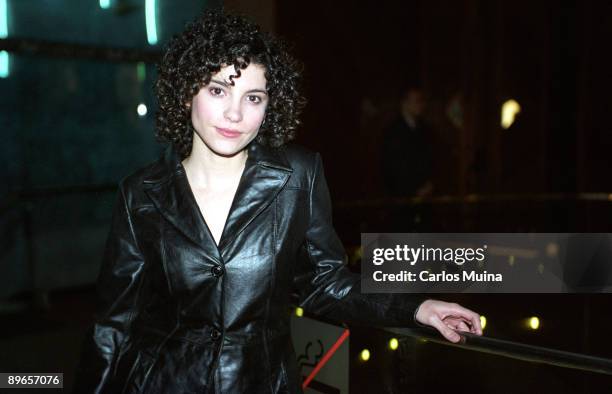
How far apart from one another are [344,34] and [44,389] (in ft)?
16.2

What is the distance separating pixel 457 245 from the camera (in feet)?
12.3

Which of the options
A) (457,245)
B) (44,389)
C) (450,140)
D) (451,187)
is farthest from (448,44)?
(44,389)

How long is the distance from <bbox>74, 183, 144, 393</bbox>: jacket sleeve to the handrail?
0.81m

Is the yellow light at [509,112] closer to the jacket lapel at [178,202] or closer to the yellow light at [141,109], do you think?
the yellow light at [141,109]

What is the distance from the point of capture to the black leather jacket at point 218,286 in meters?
1.76

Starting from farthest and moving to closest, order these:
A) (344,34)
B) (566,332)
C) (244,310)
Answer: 1. (344,34)
2. (566,332)
3. (244,310)

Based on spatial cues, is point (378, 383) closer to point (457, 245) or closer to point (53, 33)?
point (457, 245)

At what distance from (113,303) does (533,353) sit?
3.71 ft

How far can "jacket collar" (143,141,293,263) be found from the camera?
1771mm

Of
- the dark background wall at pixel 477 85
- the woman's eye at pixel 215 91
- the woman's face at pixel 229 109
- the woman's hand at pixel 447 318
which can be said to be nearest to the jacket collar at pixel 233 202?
the woman's face at pixel 229 109

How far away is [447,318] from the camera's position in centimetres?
171

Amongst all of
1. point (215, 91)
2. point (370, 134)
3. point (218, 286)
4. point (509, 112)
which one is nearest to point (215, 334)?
point (218, 286)

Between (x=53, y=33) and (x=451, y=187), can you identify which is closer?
(x=53, y=33)

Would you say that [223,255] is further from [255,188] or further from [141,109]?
[141,109]
